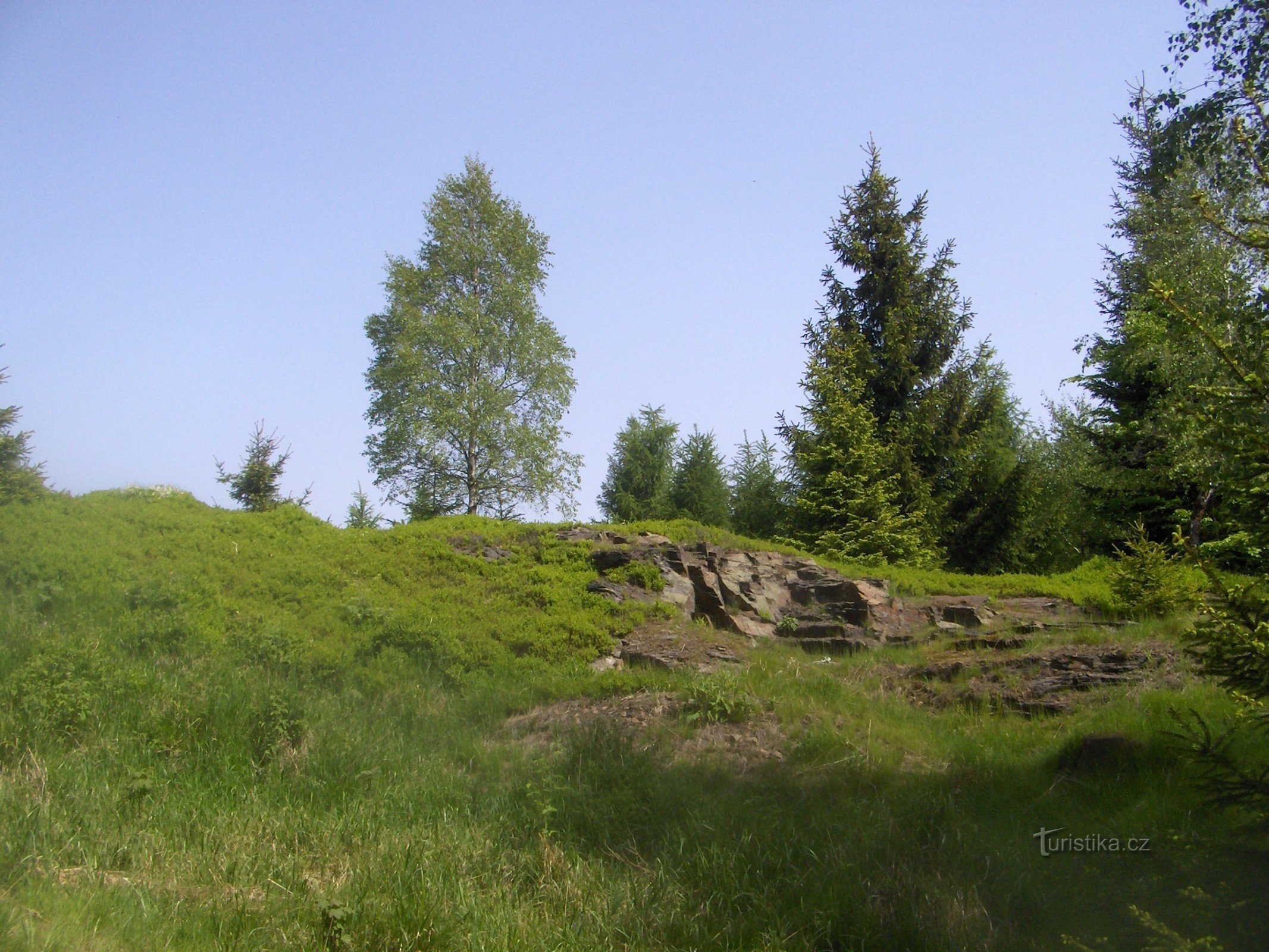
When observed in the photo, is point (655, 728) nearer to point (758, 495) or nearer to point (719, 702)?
point (719, 702)

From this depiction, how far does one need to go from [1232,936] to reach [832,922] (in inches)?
86.8

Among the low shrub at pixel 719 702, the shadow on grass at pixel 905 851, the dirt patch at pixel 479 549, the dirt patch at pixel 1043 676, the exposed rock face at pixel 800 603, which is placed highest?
the dirt patch at pixel 479 549

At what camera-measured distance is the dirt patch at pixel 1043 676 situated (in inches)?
367

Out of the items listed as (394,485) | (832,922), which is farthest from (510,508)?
(832,922)

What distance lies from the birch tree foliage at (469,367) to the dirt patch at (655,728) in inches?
603

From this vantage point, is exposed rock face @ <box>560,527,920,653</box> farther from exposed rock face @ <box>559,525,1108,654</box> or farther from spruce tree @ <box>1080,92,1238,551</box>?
spruce tree @ <box>1080,92,1238,551</box>

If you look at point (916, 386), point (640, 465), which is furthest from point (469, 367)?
point (916, 386)

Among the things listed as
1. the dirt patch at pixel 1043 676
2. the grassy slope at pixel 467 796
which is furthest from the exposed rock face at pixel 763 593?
the dirt patch at pixel 1043 676

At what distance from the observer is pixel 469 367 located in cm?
2511

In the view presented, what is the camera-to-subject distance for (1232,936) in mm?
4551

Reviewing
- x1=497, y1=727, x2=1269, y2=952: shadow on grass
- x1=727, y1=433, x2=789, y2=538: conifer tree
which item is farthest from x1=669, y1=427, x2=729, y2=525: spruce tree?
x1=497, y1=727, x2=1269, y2=952: shadow on grass

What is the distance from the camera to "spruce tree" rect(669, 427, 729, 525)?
24.8 m

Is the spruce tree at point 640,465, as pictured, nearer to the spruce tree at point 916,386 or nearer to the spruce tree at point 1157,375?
the spruce tree at point 916,386

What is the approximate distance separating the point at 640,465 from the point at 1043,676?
60.9 feet
